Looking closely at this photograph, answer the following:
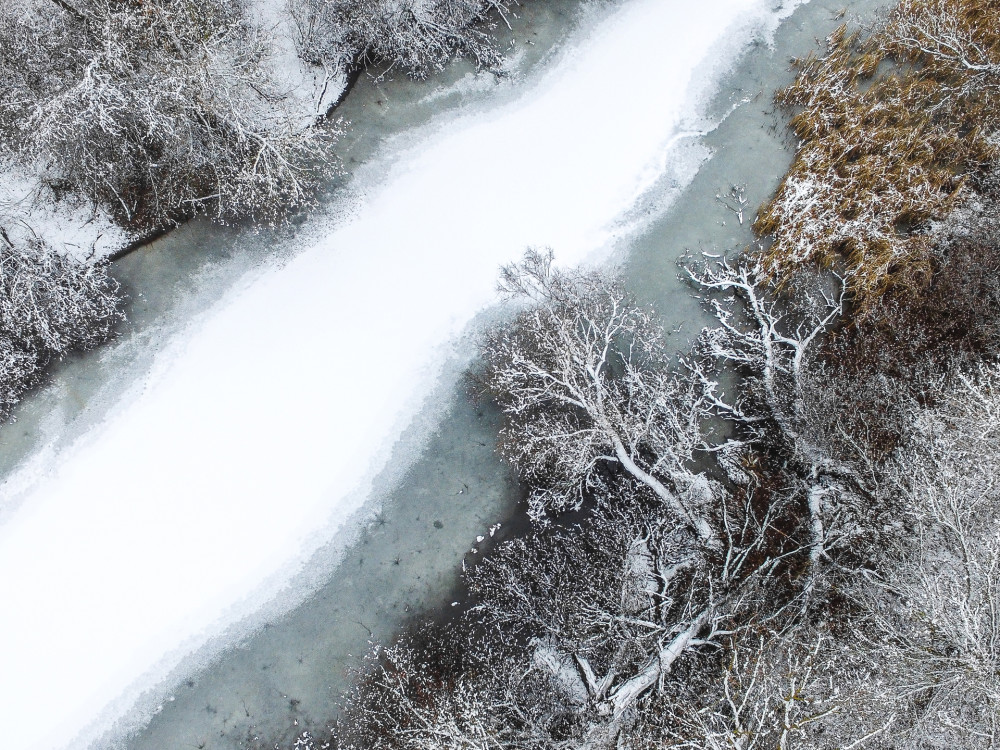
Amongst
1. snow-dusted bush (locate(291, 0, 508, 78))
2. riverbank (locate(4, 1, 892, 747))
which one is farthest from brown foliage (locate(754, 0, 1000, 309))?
snow-dusted bush (locate(291, 0, 508, 78))

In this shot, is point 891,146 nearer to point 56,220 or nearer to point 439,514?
point 439,514

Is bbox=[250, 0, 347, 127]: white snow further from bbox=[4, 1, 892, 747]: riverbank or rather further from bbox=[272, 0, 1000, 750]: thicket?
bbox=[272, 0, 1000, 750]: thicket

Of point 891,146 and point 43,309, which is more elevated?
point 43,309

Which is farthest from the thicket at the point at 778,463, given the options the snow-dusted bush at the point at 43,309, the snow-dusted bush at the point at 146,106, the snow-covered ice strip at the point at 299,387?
the snow-dusted bush at the point at 43,309

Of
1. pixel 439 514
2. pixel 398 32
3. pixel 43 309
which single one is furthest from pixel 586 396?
pixel 43 309

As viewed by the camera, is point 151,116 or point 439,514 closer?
point 151,116
